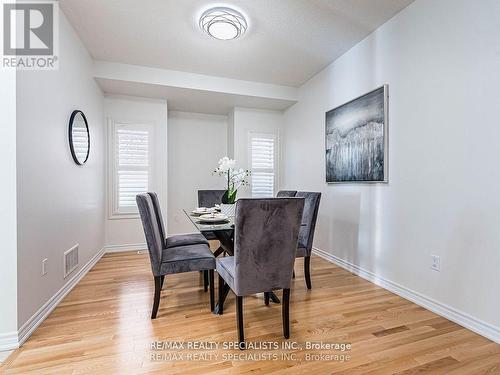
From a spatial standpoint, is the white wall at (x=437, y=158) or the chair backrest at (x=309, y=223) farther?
the chair backrest at (x=309, y=223)

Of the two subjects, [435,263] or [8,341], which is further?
[435,263]

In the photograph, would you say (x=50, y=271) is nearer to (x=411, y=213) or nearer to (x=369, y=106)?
(x=411, y=213)

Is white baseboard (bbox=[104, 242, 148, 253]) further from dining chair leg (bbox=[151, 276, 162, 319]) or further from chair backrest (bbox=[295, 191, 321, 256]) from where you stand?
chair backrest (bbox=[295, 191, 321, 256])

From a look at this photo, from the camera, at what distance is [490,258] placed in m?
1.71

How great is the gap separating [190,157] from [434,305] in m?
4.07

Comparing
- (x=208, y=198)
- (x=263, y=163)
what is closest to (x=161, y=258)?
(x=208, y=198)

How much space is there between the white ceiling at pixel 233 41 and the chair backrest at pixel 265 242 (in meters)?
1.90

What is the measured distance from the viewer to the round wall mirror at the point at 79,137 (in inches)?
97.3

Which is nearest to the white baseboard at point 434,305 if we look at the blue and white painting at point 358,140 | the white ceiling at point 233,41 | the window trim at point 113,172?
the blue and white painting at point 358,140

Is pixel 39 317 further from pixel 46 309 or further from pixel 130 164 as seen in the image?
pixel 130 164

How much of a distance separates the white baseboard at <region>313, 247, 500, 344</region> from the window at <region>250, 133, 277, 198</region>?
2.00 metres

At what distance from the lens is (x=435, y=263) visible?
2070mm

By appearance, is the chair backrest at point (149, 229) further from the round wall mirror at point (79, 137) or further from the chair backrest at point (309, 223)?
the chair backrest at point (309, 223)

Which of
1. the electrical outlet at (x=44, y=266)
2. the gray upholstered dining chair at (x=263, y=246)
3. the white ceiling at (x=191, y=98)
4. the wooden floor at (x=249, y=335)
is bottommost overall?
the wooden floor at (x=249, y=335)
